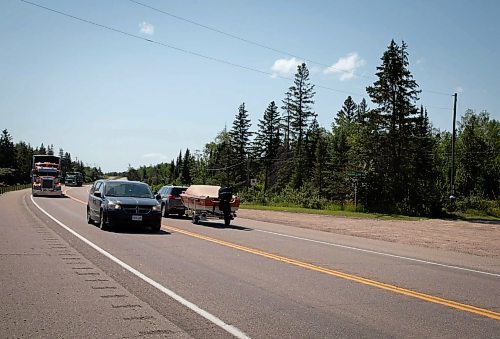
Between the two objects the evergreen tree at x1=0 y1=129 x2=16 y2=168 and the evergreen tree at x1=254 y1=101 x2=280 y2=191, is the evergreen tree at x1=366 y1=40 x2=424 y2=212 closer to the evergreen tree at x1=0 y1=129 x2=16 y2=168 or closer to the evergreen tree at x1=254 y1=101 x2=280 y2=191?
the evergreen tree at x1=254 y1=101 x2=280 y2=191

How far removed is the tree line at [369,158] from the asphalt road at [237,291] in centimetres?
3010

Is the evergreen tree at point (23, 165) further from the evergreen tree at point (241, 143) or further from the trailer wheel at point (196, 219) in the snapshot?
the trailer wheel at point (196, 219)

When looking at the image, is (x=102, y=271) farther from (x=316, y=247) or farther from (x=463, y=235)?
(x=463, y=235)

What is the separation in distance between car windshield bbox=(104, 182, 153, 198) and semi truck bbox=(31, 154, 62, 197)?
37.5 meters

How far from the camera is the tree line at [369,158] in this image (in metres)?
44.6

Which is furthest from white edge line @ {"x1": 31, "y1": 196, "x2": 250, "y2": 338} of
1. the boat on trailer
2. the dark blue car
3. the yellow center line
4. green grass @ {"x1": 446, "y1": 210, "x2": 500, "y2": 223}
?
green grass @ {"x1": 446, "y1": 210, "x2": 500, "y2": 223}

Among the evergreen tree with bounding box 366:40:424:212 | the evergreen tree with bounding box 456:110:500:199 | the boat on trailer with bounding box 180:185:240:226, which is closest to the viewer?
the boat on trailer with bounding box 180:185:240:226

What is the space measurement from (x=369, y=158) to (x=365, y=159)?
0.37 metres

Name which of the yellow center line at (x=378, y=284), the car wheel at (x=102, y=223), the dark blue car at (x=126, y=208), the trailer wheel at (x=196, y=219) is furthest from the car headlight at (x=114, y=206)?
the trailer wheel at (x=196, y=219)

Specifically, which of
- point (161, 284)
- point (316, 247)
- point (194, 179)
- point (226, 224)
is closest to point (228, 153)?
point (194, 179)

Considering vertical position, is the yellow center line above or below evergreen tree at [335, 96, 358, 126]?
below

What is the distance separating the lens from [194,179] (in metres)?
125

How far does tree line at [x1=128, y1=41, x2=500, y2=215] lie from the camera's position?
4462 centimetres

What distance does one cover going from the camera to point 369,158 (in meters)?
47.3
